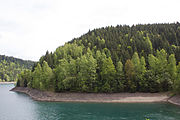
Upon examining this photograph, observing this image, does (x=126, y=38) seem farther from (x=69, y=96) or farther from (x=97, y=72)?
(x=69, y=96)

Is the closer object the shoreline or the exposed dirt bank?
the shoreline

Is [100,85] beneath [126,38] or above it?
beneath

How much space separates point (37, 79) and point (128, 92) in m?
56.0

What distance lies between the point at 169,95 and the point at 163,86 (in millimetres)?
6355

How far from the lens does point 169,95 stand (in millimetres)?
75312

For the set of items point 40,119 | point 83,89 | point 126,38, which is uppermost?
point 126,38

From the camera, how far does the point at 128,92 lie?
267 ft

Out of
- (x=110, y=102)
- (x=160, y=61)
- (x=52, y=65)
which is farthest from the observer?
(x=52, y=65)

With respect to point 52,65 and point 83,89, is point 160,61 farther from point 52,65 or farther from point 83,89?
point 52,65

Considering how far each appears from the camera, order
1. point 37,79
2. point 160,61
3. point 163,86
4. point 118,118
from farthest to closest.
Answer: point 37,79 → point 160,61 → point 163,86 → point 118,118

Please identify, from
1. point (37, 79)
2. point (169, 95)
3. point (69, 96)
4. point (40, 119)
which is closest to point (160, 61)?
point (169, 95)

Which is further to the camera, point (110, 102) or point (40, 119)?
point (110, 102)

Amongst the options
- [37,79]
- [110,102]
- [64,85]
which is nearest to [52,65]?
[37,79]

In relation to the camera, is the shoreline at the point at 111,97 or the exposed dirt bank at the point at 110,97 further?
the exposed dirt bank at the point at 110,97
